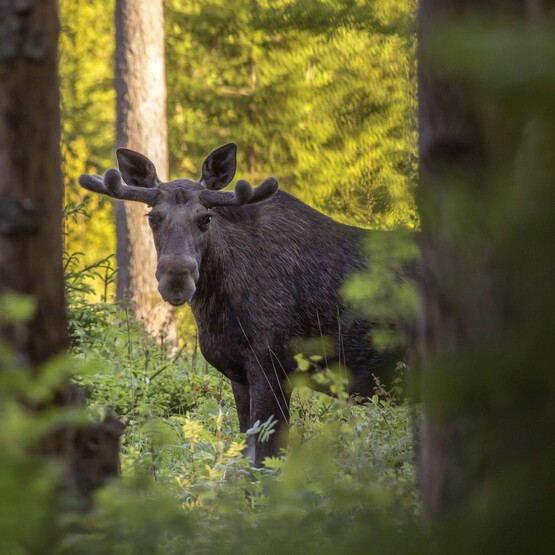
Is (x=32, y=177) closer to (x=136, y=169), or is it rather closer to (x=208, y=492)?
(x=208, y=492)

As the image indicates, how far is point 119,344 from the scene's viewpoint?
1087cm

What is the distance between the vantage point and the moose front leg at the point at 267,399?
24.4 feet

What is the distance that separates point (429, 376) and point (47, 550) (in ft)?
5.25

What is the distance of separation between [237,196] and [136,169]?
1122 mm

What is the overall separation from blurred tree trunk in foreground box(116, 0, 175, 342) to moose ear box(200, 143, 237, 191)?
21.9 ft

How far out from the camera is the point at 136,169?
841cm

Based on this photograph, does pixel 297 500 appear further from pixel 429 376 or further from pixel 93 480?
pixel 429 376

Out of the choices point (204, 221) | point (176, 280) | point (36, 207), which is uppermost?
point (204, 221)

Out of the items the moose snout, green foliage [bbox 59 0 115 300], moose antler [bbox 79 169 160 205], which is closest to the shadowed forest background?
the moose snout

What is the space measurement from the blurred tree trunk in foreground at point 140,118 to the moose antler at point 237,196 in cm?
727

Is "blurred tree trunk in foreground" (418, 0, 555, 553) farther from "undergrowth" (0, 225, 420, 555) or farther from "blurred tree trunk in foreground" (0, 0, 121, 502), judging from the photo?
"blurred tree trunk in foreground" (0, 0, 121, 502)

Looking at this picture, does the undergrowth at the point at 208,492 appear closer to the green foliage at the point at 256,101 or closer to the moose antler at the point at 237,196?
the moose antler at the point at 237,196

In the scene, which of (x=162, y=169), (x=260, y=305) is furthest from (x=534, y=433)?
(x=162, y=169)

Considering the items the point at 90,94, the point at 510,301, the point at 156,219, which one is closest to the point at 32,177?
the point at 510,301
